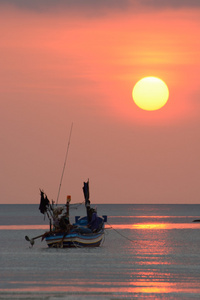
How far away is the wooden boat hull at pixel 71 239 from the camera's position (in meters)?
60.0

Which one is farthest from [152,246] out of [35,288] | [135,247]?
[35,288]

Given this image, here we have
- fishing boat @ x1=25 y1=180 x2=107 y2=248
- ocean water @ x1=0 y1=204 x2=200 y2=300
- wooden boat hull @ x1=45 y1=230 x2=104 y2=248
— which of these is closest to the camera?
ocean water @ x1=0 y1=204 x2=200 y2=300

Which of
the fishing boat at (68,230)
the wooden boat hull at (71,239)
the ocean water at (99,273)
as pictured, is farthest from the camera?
the wooden boat hull at (71,239)

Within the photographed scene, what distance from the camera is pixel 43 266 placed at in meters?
46.7

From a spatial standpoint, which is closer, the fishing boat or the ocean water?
the ocean water

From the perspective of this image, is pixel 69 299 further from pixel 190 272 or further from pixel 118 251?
pixel 118 251

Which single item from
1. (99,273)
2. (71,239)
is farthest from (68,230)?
(99,273)

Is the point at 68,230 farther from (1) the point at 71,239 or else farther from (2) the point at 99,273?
(2) the point at 99,273

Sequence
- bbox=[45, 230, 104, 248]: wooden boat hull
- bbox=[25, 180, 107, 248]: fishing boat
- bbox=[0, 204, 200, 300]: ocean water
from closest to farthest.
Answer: bbox=[0, 204, 200, 300]: ocean water < bbox=[25, 180, 107, 248]: fishing boat < bbox=[45, 230, 104, 248]: wooden boat hull

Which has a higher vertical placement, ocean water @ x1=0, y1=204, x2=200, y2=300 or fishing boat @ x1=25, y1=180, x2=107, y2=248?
fishing boat @ x1=25, y1=180, x2=107, y2=248

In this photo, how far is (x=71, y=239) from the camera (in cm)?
6012

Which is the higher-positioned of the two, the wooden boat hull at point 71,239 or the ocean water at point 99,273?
the wooden boat hull at point 71,239

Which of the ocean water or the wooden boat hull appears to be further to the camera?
the wooden boat hull

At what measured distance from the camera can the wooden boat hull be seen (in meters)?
60.0
